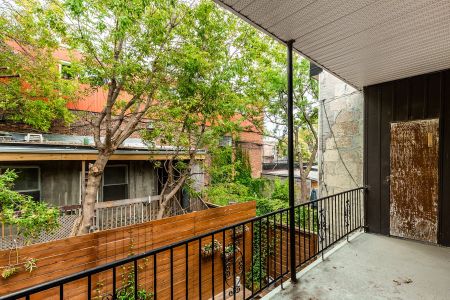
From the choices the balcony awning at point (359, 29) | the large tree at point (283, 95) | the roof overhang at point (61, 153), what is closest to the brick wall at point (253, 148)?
the large tree at point (283, 95)

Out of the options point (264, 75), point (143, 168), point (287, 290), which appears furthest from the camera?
point (143, 168)

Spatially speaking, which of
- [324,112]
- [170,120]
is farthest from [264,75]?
[170,120]

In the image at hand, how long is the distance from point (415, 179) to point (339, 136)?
1545mm

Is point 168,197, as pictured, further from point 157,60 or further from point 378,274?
point 378,274

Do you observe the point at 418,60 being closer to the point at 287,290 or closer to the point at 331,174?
the point at 331,174

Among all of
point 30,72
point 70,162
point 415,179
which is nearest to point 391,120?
point 415,179

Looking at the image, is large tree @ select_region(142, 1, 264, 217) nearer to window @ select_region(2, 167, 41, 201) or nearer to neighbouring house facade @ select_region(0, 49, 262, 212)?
neighbouring house facade @ select_region(0, 49, 262, 212)

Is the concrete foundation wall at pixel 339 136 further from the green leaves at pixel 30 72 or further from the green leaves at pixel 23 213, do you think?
the green leaves at pixel 30 72

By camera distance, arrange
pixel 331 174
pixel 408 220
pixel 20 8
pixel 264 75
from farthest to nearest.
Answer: pixel 264 75, pixel 20 8, pixel 331 174, pixel 408 220

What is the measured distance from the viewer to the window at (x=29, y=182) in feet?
20.6

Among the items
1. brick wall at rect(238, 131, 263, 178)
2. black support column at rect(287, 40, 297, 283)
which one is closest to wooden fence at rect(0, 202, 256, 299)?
black support column at rect(287, 40, 297, 283)

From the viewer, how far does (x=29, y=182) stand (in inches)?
253

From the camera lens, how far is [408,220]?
3.63 metres

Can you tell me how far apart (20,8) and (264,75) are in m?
6.84
